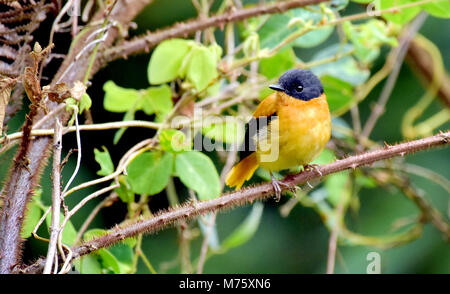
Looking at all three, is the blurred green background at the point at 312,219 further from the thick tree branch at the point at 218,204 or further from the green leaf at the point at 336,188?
the thick tree branch at the point at 218,204

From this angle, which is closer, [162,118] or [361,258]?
[162,118]

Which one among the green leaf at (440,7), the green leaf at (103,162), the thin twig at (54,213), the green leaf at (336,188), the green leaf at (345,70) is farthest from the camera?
the green leaf at (336,188)

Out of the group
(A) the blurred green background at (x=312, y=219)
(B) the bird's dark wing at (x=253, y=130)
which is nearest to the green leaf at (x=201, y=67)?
(B) the bird's dark wing at (x=253, y=130)

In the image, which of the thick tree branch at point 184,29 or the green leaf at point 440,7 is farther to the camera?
the green leaf at point 440,7

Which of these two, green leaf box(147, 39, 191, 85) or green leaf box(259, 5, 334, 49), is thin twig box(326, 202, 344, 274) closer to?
green leaf box(259, 5, 334, 49)

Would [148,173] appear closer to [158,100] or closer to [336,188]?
[158,100]

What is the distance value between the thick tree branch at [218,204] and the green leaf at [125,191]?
1.93 feet

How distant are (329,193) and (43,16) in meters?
1.87

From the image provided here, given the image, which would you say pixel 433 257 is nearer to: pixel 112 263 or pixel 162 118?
pixel 162 118

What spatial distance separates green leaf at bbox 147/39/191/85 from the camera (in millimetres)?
2199

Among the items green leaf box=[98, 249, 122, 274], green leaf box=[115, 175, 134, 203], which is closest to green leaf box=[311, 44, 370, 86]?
green leaf box=[115, 175, 134, 203]

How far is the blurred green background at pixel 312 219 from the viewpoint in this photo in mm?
3473

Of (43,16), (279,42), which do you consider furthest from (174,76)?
(43,16)
